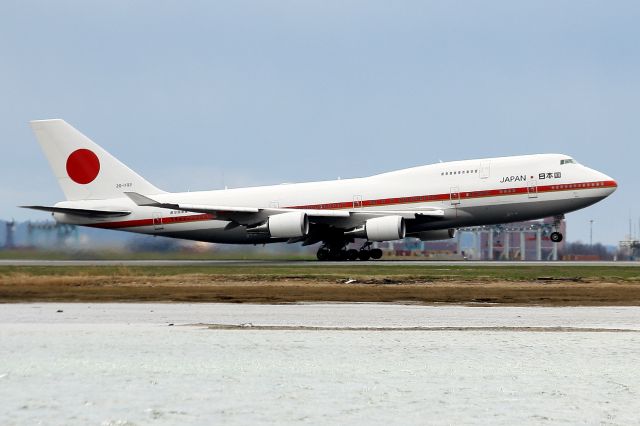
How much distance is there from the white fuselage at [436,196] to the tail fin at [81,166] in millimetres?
1883

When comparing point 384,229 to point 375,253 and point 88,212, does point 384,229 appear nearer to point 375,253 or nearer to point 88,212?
point 375,253

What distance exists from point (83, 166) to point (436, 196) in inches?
872

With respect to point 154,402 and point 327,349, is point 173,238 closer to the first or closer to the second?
point 327,349

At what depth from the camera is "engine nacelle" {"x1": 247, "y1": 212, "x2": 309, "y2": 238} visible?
47625mm

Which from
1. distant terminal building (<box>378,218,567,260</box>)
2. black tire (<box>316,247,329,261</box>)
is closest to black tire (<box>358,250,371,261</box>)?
black tire (<box>316,247,329,261</box>)

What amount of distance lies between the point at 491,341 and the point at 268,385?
16.9ft

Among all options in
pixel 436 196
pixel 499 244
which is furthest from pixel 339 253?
pixel 499 244

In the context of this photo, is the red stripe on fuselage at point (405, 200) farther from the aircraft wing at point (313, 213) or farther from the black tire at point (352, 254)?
the black tire at point (352, 254)

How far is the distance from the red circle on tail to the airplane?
0.20 ft

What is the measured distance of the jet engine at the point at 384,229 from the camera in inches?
1847

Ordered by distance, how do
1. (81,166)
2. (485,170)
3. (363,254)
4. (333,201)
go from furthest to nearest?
(81,166), (363,254), (333,201), (485,170)

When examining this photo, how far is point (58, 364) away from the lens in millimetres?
10602

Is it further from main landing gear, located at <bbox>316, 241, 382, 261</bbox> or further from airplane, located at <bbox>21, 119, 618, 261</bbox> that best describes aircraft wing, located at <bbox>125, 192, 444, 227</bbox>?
main landing gear, located at <bbox>316, 241, 382, 261</bbox>

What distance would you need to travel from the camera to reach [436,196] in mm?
48250
